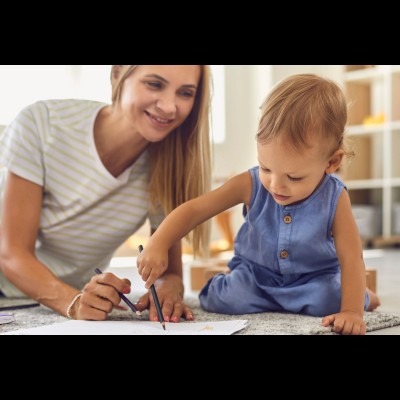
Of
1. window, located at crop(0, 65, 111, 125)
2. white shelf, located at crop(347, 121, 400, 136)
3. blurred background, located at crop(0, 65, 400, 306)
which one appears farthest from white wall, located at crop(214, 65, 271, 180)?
window, located at crop(0, 65, 111, 125)

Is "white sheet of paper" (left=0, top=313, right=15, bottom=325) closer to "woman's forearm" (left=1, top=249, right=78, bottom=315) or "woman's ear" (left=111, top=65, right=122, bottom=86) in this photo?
"woman's forearm" (left=1, top=249, right=78, bottom=315)

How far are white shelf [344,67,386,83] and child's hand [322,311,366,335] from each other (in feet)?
10.7

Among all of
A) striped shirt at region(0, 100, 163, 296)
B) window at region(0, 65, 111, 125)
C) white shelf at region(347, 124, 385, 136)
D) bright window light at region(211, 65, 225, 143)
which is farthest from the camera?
bright window light at region(211, 65, 225, 143)

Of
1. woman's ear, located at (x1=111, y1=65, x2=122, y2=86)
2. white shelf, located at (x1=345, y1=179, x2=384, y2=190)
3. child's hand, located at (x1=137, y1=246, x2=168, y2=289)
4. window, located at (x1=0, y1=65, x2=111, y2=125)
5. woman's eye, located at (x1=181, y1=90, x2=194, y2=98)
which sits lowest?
white shelf, located at (x1=345, y1=179, x2=384, y2=190)

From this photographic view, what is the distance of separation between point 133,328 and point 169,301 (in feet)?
0.62

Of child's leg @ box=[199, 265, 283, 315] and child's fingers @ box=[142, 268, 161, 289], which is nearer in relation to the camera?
child's fingers @ box=[142, 268, 161, 289]

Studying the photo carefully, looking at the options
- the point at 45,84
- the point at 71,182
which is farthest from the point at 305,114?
the point at 45,84

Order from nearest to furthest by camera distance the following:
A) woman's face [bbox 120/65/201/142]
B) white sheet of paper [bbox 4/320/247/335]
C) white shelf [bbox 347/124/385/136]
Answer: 1. white sheet of paper [bbox 4/320/247/335]
2. woman's face [bbox 120/65/201/142]
3. white shelf [bbox 347/124/385/136]

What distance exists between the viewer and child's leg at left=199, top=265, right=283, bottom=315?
1.35 metres

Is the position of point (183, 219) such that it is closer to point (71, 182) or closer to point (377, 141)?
point (71, 182)

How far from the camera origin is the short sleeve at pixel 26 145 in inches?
57.4

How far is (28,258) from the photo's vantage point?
1388mm

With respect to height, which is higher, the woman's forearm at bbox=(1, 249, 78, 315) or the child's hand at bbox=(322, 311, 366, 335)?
the woman's forearm at bbox=(1, 249, 78, 315)
